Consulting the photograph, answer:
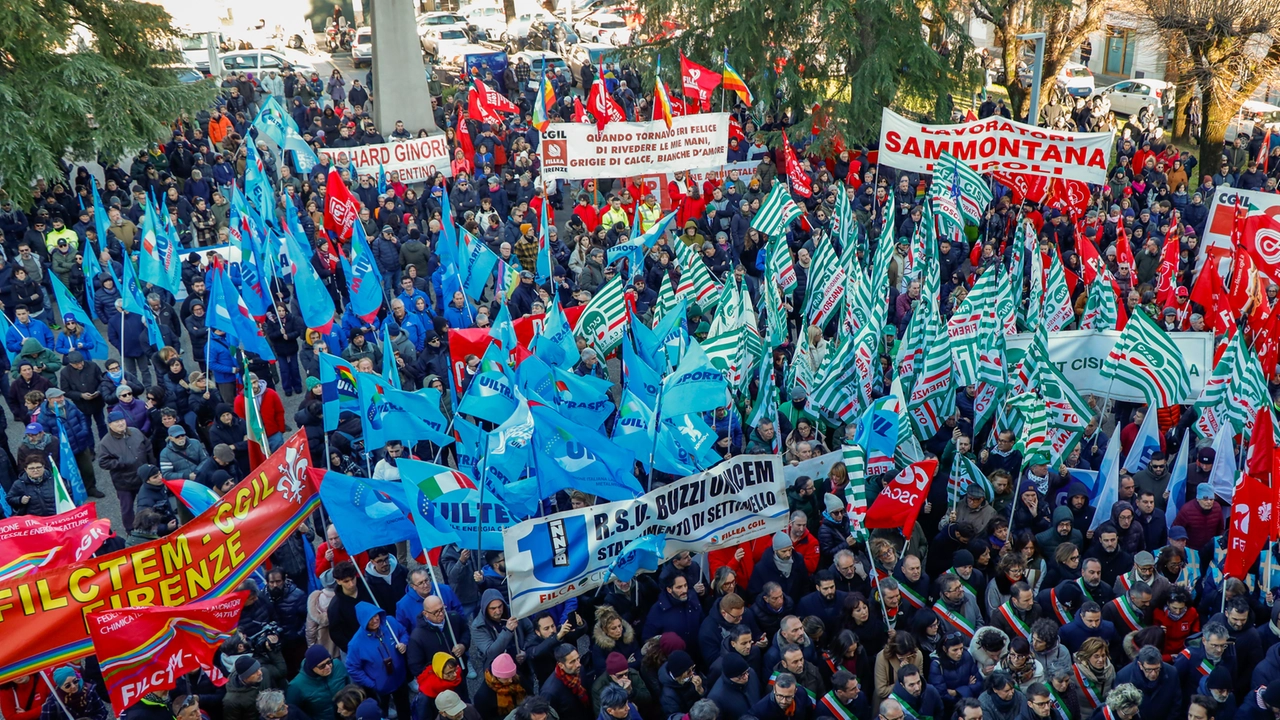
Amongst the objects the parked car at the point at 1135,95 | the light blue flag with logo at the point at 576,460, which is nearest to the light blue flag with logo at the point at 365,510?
the light blue flag with logo at the point at 576,460

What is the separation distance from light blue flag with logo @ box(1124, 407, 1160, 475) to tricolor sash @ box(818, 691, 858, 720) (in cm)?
431

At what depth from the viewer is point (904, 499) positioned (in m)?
9.12

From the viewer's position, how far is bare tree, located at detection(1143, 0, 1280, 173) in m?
23.0

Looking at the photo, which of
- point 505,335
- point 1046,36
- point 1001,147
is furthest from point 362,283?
point 1046,36

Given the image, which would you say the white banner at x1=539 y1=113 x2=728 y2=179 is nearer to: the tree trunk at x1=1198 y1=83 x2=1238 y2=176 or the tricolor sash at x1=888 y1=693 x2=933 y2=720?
the tree trunk at x1=1198 y1=83 x2=1238 y2=176

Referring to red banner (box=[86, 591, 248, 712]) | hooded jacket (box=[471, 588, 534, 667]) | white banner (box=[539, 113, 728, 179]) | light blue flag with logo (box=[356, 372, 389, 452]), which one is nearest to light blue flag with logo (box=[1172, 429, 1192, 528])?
hooded jacket (box=[471, 588, 534, 667])

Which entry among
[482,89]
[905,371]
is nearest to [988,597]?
[905,371]

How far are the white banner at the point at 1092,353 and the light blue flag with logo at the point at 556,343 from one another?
4.21 m

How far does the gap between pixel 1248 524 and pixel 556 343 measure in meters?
6.19

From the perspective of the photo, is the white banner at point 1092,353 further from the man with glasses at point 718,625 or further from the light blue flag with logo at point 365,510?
the light blue flag with logo at point 365,510

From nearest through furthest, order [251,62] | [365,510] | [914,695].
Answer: [914,695]
[365,510]
[251,62]

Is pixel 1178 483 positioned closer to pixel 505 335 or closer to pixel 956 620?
pixel 956 620

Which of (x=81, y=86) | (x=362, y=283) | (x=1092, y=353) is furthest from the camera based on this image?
(x=81, y=86)

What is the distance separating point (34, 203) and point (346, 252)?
21.9 ft
